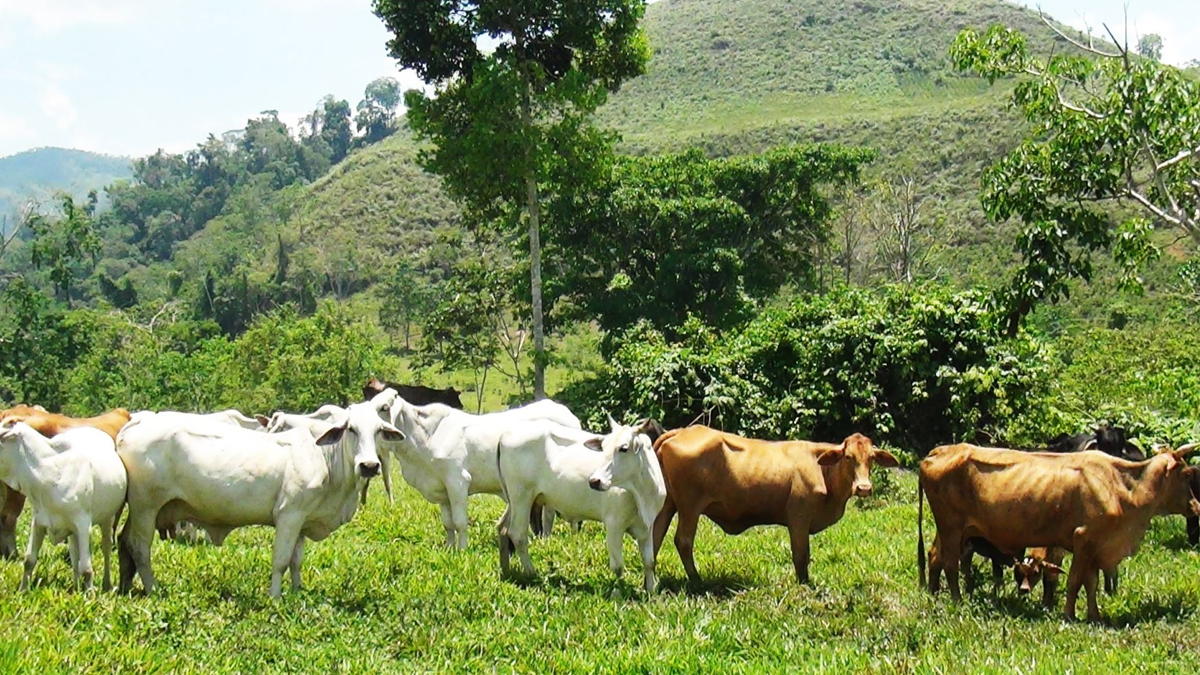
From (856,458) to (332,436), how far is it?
4797mm

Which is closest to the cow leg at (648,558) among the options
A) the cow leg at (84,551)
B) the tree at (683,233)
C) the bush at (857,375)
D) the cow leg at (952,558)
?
the cow leg at (952,558)

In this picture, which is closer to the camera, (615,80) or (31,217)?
(615,80)

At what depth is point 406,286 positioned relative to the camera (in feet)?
210

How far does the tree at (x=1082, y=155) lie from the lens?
1139 cm

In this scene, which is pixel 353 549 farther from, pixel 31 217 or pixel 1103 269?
pixel 1103 269

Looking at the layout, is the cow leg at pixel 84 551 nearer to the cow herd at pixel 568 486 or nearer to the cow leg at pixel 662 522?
the cow herd at pixel 568 486

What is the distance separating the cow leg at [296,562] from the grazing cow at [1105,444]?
8265 mm

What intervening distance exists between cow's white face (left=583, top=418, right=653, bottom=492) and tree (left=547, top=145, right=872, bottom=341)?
2171 centimetres

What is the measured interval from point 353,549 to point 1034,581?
665cm

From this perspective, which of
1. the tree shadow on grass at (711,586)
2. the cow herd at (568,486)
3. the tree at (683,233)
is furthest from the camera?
the tree at (683,233)

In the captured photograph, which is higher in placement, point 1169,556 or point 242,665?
point 242,665

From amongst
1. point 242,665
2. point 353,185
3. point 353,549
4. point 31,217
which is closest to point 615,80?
point 353,549

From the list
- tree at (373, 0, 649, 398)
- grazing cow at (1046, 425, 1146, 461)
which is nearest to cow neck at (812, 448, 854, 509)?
grazing cow at (1046, 425, 1146, 461)

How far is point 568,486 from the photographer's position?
988 centimetres
